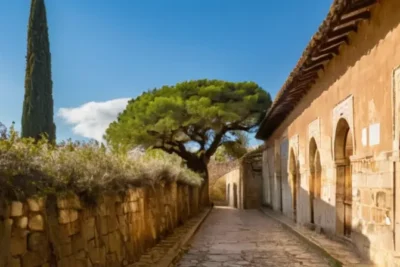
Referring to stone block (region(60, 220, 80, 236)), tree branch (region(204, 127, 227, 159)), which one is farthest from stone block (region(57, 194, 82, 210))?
tree branch (region(204, 127, 227, 159))

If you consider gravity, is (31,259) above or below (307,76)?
below

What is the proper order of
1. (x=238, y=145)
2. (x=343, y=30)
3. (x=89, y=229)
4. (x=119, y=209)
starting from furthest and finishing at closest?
(x=238, y=145)
(x=343, y=30)
(x=119, y=209)
(x=89, y=229)

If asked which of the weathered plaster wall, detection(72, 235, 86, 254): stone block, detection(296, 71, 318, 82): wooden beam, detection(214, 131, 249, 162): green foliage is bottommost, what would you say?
the weathered plaster wall

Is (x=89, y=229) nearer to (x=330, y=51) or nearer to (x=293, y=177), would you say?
(x=330, y=51)

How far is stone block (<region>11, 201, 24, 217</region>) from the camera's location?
379 cm

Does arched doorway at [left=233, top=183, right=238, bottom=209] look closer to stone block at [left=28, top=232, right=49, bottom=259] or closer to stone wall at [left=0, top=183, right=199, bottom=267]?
stone wall at [left=0, top=183, right=199, bottom=267]

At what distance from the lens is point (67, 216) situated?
4715mm

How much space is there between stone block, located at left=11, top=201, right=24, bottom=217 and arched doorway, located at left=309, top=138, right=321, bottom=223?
9.59 metres

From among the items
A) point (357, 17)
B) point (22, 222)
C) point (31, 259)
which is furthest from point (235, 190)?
point (22, 222)

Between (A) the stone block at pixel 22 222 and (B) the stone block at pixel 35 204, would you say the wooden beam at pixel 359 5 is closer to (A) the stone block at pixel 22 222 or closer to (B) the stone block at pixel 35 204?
(B) the stone block at pixel 35 204

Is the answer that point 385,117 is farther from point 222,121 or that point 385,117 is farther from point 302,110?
point 222,121

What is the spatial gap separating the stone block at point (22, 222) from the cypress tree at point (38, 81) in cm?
1850

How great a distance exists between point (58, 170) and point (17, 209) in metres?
1.17

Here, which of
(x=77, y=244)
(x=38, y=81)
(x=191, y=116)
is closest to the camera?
(x=77, y=244)
